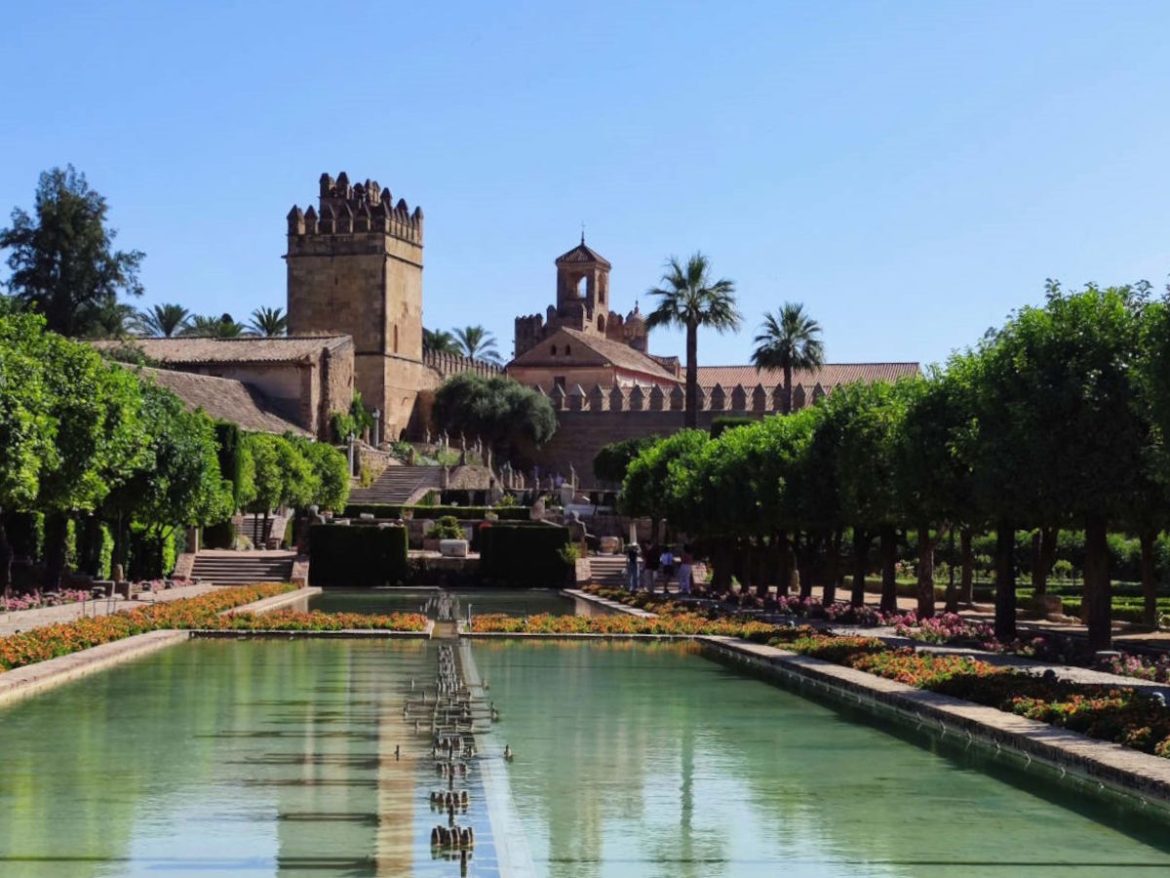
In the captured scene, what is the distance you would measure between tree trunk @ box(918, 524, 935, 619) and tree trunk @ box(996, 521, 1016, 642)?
7.55ft

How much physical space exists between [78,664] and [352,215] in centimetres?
6920

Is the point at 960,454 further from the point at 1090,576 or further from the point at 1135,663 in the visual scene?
the point at 1135,663

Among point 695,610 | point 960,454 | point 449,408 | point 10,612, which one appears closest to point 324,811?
point 960,454

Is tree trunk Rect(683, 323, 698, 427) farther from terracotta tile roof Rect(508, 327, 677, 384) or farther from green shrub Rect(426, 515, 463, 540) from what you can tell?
terracotta tile roof Rect(508, 327, 677, 384)

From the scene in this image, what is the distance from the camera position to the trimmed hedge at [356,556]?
138 feet

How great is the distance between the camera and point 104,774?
11.1 m

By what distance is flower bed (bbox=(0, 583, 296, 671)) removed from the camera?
1750cm

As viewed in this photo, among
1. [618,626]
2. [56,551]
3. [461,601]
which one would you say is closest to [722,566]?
[461,601]

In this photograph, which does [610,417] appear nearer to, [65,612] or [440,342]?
[440,342]

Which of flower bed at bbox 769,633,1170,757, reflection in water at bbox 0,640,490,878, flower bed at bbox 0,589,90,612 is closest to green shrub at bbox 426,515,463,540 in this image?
flower bed at bbox 0,589,90,612

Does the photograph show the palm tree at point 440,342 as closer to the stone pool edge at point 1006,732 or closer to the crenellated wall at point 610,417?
the crenellated wall at point 610,417

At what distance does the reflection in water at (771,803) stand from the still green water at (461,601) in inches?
606

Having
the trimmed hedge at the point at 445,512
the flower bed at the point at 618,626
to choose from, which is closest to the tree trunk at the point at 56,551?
the flower bed at the point at 618,626

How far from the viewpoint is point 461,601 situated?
35.2 metres
